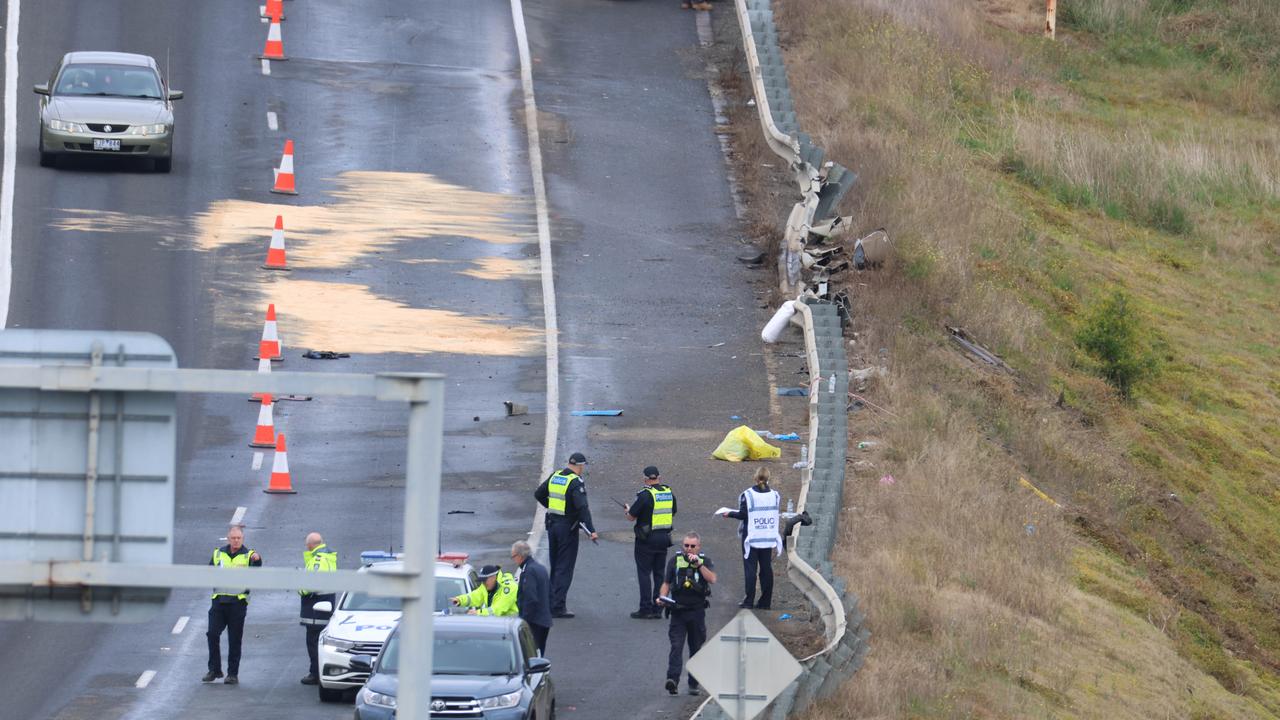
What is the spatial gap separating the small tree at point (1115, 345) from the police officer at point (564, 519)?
52.6ft

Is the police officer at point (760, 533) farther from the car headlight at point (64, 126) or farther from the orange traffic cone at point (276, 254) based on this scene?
the car headlight at point (64, 126)

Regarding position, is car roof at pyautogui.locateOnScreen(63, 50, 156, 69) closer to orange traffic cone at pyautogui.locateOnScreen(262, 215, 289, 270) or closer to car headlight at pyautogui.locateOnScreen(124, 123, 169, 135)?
car headlight at pyautogui.locateOnScreen(124, 123, 169, 135)

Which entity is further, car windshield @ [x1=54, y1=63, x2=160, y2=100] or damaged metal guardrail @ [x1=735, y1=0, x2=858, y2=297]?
car windshield @ [x1=54, y1=63, x2=160, y2=100]

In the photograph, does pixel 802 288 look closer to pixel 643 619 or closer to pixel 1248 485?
pixel 1248 485

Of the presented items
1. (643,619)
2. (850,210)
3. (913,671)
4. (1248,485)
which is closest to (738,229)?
(850,210)

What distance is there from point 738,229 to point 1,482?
26606 millimetres

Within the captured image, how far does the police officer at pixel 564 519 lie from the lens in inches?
803

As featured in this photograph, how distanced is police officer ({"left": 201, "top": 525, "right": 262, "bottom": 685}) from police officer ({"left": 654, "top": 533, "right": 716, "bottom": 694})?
3872 millimetres

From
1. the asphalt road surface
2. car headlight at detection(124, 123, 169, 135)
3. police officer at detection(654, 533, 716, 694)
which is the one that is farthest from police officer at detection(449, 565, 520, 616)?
car headlight at detection(124, 123, 169, 135)

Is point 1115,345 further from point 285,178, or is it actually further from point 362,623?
point 362,623

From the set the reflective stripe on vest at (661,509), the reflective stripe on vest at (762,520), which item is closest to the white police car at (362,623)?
the reflective stripe on vest at (661,509)

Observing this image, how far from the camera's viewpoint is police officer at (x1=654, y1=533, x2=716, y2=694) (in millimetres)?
18123

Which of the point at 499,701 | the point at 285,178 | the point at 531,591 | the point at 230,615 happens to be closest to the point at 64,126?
the point at 285,178

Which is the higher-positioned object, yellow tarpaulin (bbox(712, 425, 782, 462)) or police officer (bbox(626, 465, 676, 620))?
yellow tarpaulin (bbox(712, 425, 782, 462))
